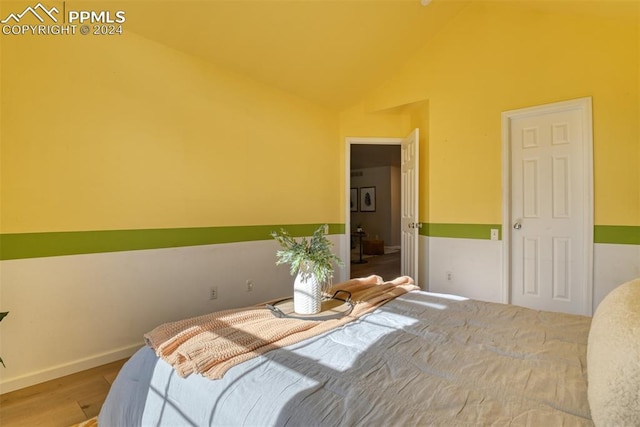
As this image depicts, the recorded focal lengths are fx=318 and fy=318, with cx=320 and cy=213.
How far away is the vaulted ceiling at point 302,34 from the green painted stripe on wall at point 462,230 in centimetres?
186

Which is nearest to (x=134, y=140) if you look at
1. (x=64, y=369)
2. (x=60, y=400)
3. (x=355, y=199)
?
(x=64, y=369)

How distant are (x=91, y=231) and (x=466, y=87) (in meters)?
3.62

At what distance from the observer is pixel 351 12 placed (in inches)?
112

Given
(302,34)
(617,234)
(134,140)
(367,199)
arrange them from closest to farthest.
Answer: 1. (134,140)
2. (617,234)
3. (302,34)
4. (367,199)

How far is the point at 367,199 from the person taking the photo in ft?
29.0

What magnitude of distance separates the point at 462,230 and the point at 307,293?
238cm

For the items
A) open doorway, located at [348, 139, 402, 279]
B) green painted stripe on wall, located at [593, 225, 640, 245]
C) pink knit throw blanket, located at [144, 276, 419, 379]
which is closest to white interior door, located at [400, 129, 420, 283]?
green painted stripe on wall, located at [593, 225, 640, 245]

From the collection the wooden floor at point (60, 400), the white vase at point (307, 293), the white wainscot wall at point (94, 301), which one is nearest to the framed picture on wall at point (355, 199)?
the white wainscot wall at point (94, 301)

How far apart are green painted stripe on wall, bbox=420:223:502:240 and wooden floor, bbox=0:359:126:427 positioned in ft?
10.2

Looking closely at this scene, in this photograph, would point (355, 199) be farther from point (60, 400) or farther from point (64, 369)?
point (60, 400)

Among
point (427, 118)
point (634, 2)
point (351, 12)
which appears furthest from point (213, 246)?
point (634, 2)

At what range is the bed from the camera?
78 cm

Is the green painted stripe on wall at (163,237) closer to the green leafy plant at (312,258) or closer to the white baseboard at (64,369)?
the white baseboard at (64,369)

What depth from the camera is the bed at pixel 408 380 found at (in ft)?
2.56
